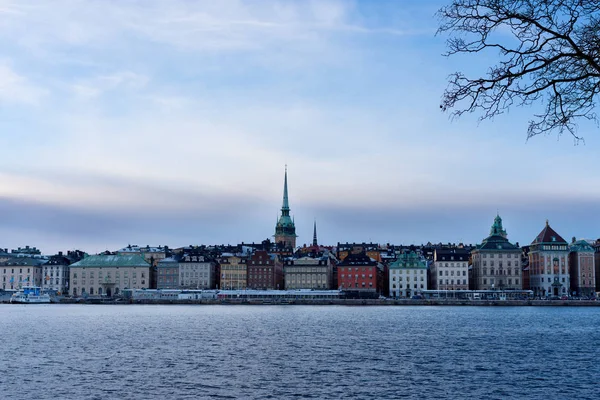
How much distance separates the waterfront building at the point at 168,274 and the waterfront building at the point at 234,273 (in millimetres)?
9330

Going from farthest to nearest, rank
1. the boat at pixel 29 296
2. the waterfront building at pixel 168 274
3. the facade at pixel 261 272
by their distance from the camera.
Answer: the waterfront building at pixel 168 274, the facade at pixel 261 272, the boat at pixel 29 296

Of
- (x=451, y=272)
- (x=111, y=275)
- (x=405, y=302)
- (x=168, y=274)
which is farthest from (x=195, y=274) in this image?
(x=451, y=272)

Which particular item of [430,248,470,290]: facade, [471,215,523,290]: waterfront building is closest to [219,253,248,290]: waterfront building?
[430,248,470,290]: facade

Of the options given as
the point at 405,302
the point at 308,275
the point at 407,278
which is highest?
the point at 308,275

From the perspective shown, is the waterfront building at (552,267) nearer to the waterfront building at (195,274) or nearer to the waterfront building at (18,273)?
the waterfront building at (195,274)

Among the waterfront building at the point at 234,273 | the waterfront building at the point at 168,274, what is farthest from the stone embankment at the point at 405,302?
the waterfront building at the point at 234,273

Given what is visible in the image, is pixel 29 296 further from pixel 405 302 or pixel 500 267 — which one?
pixel 500 267

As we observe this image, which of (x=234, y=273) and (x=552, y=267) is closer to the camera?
(x=552, y=267)

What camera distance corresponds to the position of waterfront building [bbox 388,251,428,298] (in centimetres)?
14162

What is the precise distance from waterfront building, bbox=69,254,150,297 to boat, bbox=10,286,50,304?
911 cm

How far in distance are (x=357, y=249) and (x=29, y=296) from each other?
259ft

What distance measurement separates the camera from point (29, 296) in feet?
456

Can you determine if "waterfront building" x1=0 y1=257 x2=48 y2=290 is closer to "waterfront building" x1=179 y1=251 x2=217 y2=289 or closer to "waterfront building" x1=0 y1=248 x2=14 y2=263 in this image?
"waterfront building" x1=0 y1=248 x2=14 y2=263

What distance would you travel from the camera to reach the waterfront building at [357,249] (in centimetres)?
17452
